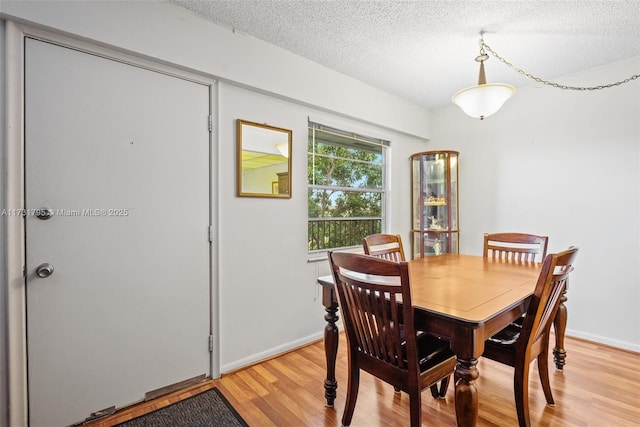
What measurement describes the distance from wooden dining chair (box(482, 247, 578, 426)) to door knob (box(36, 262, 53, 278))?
2.34 m

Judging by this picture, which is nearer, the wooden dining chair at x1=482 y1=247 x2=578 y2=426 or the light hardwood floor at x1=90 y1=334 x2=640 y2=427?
the wooden dining chair at x1=482 y1=247 x2=578 y2=426

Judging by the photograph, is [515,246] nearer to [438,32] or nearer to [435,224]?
[435,224]

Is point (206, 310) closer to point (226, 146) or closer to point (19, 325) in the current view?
point (19, 325)

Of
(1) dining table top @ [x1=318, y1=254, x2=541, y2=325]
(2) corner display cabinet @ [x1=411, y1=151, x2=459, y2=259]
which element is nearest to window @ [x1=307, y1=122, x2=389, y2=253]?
(2) corner display cabinet @ [x1=411, y1=151, x2=459, y2=259]

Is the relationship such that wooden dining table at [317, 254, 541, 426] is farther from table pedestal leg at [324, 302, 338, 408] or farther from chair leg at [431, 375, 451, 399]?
chair leg at [431, 375, 451, 399]

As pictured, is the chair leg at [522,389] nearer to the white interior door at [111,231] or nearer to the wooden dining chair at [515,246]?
the wooden dining chair at [515,246]

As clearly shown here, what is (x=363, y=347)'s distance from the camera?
1.57 m

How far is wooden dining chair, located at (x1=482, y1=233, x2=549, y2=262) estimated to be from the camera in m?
2.47

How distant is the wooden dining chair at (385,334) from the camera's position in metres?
1.32

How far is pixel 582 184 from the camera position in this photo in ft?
9.61

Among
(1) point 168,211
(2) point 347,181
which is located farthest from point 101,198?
(2) point 347,181

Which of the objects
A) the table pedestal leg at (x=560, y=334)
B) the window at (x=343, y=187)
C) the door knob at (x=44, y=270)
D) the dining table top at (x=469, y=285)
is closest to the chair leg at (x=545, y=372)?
the dining table top at (x=469, y=285)

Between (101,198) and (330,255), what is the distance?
1.37 metres

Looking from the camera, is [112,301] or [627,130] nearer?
[112,301]
